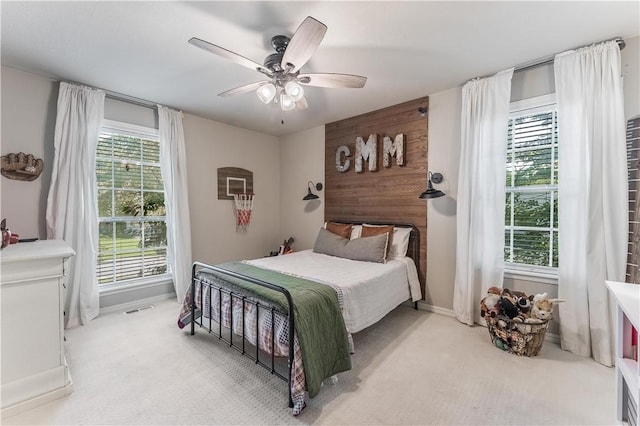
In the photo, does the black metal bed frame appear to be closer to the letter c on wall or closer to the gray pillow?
the gray pillow

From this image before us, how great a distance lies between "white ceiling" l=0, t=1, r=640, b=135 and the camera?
1.86 m

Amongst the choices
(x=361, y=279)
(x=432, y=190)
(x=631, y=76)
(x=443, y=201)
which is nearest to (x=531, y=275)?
(x=443, y=201)

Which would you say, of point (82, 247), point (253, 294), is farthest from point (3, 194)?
point (253, 294)

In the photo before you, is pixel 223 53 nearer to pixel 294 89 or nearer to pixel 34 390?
pixel 294 89

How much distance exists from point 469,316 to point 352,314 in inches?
57.4

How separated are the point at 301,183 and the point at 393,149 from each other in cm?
175

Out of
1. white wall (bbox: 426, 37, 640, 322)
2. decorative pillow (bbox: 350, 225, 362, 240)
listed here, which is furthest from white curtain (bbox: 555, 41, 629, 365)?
decorative pillow (bbox: 350, 225, 362, 240)

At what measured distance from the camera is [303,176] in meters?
4.77

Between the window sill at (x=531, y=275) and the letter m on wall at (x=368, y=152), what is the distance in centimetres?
194

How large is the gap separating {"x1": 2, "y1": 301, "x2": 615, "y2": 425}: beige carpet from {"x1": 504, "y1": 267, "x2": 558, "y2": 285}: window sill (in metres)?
0.59

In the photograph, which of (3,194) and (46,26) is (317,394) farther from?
(3,194)

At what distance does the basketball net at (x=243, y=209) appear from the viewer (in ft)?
14.8

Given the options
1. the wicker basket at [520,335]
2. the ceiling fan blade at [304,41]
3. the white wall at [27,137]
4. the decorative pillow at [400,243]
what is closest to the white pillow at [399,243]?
the decorative pillow at [400,243]

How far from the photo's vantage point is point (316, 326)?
188 cm
